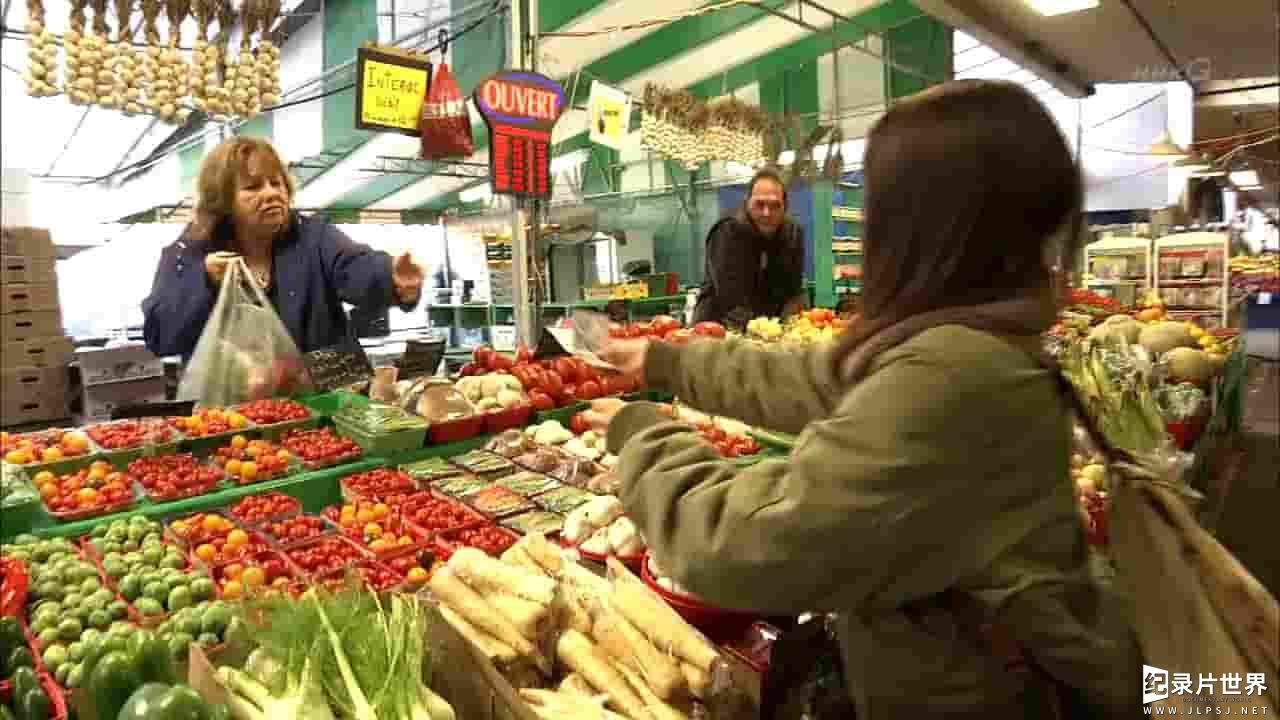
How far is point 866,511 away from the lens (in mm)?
992

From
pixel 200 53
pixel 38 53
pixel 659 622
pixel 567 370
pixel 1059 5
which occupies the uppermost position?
pixel 1059 5

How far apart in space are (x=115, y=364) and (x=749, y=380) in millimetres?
3853

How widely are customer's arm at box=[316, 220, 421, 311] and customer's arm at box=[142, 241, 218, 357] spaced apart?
0.46 metres

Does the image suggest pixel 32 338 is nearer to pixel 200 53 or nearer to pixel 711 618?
pixel 711 618

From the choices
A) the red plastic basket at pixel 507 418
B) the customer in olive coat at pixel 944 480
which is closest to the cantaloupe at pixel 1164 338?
the red plastic basket at pixel 507 418

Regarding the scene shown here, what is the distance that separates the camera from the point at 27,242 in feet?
6.67

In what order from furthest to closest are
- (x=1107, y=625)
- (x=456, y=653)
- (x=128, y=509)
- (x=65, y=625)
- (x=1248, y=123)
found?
1. (x=1248, y=123)
2. (x=128, y=509)
3. (x=65, y=625)
4. (x=456, y=653)
5. (x=1107, y=625)

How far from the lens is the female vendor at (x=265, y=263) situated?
3100 millimetres

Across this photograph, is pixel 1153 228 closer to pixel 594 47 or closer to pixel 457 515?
pixel 594 47

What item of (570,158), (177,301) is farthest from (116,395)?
(570,158)

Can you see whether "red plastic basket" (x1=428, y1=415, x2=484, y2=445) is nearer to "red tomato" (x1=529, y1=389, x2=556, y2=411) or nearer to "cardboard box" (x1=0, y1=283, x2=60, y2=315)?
"red tomato" (x1=529, y1=389, x2=556, y2=411)

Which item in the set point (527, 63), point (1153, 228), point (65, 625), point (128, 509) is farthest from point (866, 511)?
point (1153, 228)

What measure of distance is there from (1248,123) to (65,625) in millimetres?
17587

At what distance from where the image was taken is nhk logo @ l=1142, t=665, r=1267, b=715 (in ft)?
3.66
